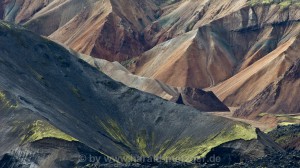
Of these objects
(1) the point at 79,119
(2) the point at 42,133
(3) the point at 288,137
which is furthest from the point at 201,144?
(2) the point at 42,133

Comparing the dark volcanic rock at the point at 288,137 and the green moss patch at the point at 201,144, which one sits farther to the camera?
the dark volcanic rock at the point at 288,137

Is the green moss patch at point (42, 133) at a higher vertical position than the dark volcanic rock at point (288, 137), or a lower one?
lower

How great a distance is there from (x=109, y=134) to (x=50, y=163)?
95.8ft

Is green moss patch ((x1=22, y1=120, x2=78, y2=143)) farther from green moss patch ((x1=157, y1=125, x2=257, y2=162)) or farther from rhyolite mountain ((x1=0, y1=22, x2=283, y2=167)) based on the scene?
green moss patch ((x1=157, y1=125, x2=257, y2=162))

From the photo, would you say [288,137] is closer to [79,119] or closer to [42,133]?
[79,119]

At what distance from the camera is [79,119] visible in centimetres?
14038

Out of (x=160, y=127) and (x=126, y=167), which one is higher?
(x=160, y=127)

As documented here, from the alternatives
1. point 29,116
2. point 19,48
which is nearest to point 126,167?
point 29,116

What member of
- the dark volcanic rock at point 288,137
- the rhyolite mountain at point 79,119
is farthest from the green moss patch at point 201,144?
the dark volcanic rock at point 288,137

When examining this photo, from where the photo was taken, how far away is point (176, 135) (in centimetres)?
14462

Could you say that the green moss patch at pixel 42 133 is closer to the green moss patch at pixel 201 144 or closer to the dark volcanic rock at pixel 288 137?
the green moss patch at pixel 201 144

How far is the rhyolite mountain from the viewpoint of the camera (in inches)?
4638

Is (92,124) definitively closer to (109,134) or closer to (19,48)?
(109,134)

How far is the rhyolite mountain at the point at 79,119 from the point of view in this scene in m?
118
